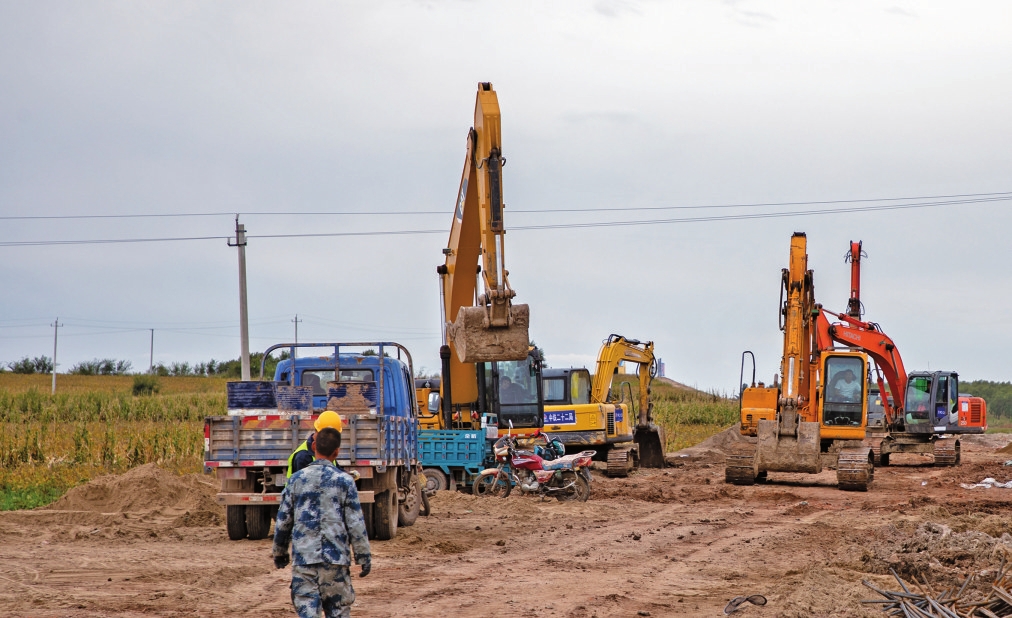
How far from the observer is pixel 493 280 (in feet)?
43.8

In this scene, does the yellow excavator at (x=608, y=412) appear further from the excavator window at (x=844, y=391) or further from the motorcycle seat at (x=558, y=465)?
the motorcycle seat at (x=558, y=465)

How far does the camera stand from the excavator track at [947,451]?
28.8 m

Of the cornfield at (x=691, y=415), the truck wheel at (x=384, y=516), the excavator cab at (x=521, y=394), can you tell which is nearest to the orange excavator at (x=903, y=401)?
the excavator cab at (x=521, y=394)

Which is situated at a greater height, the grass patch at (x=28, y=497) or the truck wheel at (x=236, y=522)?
the truck wheel at (x=236, y=522)

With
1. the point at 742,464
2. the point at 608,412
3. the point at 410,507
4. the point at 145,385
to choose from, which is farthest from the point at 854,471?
the point at 145,385

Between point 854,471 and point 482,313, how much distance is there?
36.8 ft

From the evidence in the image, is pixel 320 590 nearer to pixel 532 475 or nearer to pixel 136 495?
pixel 532 475

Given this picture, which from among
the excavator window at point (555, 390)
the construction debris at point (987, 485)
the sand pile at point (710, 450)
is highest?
the excavator window at point (555, 390)

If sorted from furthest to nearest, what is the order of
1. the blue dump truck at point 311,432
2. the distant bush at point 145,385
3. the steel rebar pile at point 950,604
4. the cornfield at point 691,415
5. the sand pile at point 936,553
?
the distant bush at point 145,385 < the cornfield at point 691,415 < the blue dump truck at point 311,432 < the sand pile at point 936,553 < the steel rebar pile at point 950,604

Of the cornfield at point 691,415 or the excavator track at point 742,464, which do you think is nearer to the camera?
the excavator track at point 742,464

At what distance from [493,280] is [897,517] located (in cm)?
710

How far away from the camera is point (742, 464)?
22.1 m

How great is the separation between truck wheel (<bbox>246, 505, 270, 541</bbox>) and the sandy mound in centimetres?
371

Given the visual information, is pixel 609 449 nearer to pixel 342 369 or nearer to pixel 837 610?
pixel 342 369
